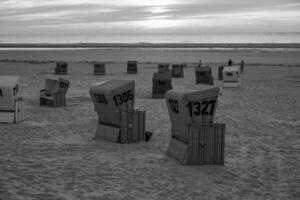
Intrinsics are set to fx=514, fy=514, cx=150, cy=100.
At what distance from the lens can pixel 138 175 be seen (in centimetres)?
1020

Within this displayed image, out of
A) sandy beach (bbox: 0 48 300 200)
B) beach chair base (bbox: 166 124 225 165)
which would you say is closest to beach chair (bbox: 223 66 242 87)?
sandy beach (bbox: 0 48 300 200)

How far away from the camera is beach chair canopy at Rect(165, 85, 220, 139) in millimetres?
11094

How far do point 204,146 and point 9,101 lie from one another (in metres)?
7.51

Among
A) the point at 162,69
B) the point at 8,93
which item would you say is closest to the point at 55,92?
the point at 8,93

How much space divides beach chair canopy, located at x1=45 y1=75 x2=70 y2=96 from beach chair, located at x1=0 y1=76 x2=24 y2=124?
436cm

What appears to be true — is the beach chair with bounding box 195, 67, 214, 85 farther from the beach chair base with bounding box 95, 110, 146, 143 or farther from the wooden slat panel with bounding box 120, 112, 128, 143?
the wooden slat panel with bounding box 120, 112, 128, 143

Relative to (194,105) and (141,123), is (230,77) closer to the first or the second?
(141,123)

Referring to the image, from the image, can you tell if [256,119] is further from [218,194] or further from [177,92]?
[218,194]

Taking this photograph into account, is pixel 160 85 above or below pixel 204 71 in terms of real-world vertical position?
below

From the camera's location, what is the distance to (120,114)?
525 inches

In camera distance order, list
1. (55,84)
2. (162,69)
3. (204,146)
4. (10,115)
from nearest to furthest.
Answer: (204,146) → (10,115) → (55,84) → (162,69)

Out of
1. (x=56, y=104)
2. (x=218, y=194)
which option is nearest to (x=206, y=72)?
(x=56, y=104)

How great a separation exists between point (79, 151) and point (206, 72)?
65.7 feet

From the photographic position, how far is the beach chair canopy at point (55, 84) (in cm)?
2089
